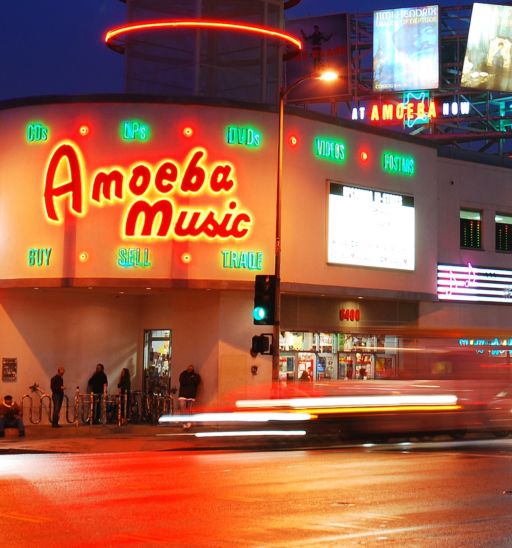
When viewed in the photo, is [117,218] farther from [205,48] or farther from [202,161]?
[205,48]

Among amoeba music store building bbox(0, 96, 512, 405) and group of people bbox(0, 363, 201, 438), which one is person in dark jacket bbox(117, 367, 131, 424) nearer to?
group of people bbox(0, 363, 201, 438)

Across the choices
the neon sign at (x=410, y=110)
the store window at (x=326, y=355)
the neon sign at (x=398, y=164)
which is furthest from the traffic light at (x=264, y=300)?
the neon sign at (x=410, y=110)

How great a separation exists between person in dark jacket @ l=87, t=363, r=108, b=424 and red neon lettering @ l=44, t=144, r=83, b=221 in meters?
5.01

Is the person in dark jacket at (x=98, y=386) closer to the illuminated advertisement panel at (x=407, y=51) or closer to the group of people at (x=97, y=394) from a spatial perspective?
the group of people at (x=97, y=394)

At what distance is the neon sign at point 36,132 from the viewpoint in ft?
103

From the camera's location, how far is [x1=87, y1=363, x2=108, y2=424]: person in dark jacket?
3228 cm

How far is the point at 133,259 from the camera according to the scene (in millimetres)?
30266

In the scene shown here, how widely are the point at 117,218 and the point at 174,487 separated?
16.2m

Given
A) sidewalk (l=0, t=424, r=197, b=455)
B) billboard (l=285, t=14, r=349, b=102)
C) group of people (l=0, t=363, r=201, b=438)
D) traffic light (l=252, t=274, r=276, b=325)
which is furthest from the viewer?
billboard (l=285, t=14, r=349, b=102)

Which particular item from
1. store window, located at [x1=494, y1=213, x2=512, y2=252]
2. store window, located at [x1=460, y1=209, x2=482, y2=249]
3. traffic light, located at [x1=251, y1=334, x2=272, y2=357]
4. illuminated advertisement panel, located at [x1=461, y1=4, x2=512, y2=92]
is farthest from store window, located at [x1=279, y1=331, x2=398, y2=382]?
illuminated advertisement panel, located at [x1=461, y1=4, x2=512, y2=92]

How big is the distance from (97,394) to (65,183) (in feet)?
21.2

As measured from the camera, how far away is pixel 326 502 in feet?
44.8

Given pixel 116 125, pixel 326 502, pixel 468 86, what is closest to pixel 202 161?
pixel 116 125

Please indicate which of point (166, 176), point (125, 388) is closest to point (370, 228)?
point (166, 176)
